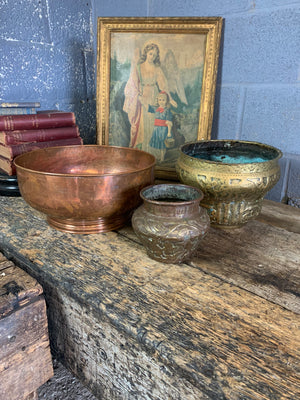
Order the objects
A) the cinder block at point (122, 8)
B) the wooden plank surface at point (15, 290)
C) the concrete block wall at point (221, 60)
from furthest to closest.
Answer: the cinder block at point (122, 8) < the concrete block wall at point (221, 60) < the wooden plank surface at point (15, 290)

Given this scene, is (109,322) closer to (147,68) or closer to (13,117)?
(13,117)

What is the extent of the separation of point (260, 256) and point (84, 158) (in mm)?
551

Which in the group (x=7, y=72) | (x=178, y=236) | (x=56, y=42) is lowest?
(x=178, y=236)

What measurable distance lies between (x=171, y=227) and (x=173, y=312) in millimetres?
150

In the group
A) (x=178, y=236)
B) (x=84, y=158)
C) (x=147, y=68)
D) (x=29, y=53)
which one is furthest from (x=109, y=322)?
(x=29, y=53)

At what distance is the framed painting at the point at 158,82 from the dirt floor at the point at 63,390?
671 millimetres

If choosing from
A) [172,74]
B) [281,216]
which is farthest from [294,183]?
[172,74]

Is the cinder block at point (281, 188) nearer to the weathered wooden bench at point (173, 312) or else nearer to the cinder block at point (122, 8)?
the weathered wooden bench at point (173, 312)

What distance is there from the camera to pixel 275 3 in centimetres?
89

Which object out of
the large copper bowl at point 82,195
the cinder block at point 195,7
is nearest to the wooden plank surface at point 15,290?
the large copper bowl at point 82,195

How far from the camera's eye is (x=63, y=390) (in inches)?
30.1

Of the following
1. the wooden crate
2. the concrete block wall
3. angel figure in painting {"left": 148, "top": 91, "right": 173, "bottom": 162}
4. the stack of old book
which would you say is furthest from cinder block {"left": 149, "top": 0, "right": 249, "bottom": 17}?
the wooden crate

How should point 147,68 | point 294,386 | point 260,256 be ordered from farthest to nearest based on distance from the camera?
point 147,68
point 260,256
point 294,386

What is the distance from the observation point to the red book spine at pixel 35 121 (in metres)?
0.91
